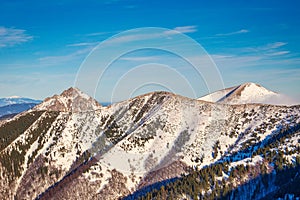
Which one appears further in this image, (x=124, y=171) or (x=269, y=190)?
(x=124, y=171)

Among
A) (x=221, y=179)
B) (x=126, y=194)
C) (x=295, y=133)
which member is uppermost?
(x=295, y=133)

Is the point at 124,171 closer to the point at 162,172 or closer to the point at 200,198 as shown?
the point at 162,172

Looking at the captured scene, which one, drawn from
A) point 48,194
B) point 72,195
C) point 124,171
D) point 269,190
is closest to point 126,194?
point 124,171

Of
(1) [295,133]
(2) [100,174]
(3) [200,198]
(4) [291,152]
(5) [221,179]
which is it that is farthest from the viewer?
(2) [100,174]

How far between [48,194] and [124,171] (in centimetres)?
4748

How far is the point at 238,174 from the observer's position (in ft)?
466

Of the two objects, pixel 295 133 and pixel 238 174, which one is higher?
pixel 295 133

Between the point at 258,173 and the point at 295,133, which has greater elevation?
the point at 295,133

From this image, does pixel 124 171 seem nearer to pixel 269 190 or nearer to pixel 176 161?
pixel 176 161

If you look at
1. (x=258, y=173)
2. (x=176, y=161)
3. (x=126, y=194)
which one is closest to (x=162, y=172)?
(x=176, y=161)

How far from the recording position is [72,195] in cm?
18462

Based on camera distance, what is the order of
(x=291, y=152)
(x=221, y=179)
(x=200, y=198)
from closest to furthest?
(x=200, y=198), (x=221, y=179), (x=291, y=152)

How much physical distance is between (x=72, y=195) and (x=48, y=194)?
76.3ft

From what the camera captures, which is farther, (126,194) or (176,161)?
(176,161)
